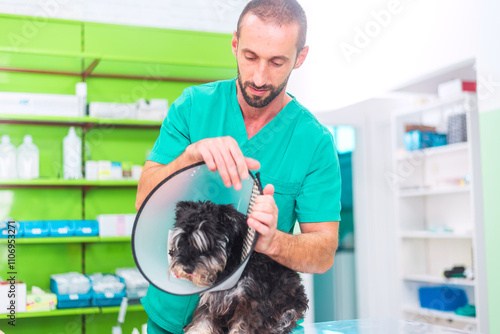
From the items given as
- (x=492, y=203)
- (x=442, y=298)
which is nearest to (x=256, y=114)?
(x=492, y=203)

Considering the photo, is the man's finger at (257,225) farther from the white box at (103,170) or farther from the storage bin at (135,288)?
the white box at (103,170)

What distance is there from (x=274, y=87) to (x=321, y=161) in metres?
0.24

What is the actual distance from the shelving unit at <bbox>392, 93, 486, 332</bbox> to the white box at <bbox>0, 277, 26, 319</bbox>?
339cm

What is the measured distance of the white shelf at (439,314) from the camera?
14.3 ft

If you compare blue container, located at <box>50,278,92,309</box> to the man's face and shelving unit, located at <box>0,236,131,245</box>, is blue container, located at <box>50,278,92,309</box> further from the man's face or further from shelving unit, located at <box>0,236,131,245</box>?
the man's face

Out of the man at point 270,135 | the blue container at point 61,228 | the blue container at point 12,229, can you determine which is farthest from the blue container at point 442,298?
the man at point 270,135

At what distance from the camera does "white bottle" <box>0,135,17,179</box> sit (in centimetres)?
390

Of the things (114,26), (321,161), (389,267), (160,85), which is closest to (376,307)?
(389,267)

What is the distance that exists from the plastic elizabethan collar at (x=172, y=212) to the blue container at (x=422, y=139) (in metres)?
4.37

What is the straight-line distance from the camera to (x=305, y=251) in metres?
1.02

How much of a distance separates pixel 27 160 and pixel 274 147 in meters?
3.34

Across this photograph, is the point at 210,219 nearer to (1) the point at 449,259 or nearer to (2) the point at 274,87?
(2) the point at 274,87

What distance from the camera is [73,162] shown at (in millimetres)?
4160

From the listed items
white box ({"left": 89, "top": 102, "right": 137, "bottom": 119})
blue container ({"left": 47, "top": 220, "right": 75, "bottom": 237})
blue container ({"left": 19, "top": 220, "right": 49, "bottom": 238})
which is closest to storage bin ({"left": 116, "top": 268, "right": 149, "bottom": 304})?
blue container ({"left": 47, "top": 220, "right": 75, "bottom": 237})
